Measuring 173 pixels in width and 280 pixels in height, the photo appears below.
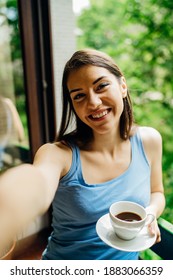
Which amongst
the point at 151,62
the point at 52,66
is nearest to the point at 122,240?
the point at 52,66

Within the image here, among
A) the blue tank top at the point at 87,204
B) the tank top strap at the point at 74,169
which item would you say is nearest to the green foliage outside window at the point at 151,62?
the blue tank top at the point at 87,204

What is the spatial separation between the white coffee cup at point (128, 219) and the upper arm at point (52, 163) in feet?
0.48

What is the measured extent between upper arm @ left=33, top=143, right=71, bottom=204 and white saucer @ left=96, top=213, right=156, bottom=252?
0.15m

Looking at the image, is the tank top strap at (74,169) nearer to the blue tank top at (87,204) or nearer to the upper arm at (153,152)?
the blue tank top at (87,204)

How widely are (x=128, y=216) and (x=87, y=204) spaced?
0.11m

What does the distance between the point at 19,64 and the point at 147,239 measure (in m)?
A: 1.07

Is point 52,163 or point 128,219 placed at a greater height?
point 52,163

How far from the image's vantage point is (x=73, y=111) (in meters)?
0.71

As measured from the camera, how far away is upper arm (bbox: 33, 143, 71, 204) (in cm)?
56

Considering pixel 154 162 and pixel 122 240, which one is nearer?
pixel 122 240

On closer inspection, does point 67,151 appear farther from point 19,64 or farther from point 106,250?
point 19,64

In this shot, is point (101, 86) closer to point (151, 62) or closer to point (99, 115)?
point (99, 115)

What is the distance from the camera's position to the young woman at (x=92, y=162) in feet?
2.04
